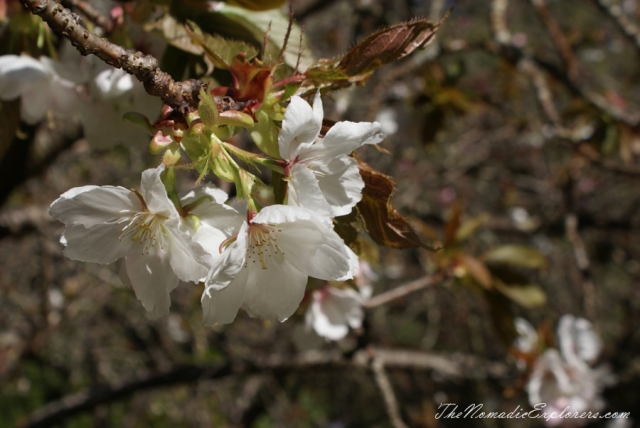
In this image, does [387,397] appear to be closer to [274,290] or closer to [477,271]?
[477,271]

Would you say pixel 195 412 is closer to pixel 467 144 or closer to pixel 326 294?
pixel 326 294

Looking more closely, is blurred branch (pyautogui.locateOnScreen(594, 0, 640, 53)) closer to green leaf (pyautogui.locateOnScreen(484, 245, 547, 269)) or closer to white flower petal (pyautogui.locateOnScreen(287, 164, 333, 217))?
green leaf (pyautogui.locateOnScreen(484, 245, 547, 269))

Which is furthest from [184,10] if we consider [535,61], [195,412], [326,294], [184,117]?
[195,412]

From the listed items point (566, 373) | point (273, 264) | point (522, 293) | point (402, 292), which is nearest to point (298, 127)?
point (273, 264)

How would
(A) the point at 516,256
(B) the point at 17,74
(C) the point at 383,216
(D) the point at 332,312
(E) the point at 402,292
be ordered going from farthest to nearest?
(A) the point at 516,256 < (E) the point at 402,292 < (D) the point at 332,312 < (B) the point at 17,74 < (C) the point at 383,216

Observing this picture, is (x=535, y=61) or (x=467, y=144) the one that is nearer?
(x=535, y=61)

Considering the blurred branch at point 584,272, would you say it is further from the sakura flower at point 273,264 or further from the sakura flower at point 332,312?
the sakura flower at point 273,264
